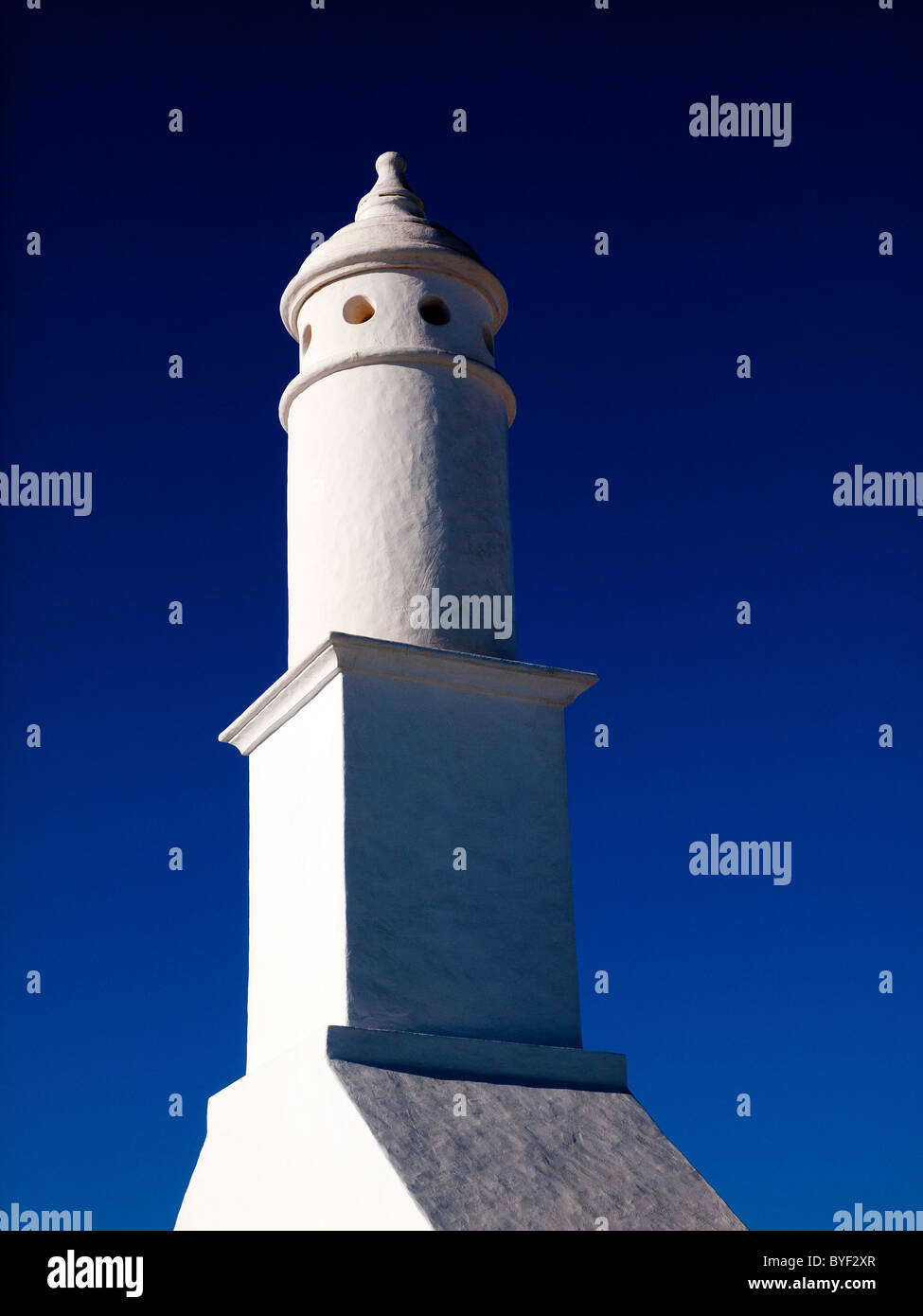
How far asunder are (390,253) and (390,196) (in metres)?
1.15

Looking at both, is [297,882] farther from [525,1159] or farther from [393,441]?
[393,441]

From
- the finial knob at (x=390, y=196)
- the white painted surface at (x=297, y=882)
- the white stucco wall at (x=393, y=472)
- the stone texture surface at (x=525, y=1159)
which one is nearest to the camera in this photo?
the stone texture surface at (x=525, y=1159)

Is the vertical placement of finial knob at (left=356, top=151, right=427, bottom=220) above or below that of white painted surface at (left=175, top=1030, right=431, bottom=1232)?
above

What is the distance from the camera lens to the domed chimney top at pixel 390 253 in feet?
37.7

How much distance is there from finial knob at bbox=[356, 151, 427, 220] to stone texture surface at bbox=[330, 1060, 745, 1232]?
6802 mm

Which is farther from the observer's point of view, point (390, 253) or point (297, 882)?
point (390, 253)

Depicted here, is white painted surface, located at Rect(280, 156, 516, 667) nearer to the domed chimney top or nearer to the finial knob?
the domed chimney top

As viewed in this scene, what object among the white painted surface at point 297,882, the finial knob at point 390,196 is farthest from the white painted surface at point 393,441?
the white painted surface at point 297,882

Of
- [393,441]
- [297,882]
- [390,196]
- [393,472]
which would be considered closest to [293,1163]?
[297,882]

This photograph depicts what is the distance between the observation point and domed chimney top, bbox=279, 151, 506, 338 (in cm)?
1148

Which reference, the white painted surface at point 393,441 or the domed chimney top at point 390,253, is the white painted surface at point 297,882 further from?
the domed chimney top at point 390,253

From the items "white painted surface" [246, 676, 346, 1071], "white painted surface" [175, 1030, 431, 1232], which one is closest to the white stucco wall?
"white painted surface" [246, 676, 346, 1071]

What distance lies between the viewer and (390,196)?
12.4 m
